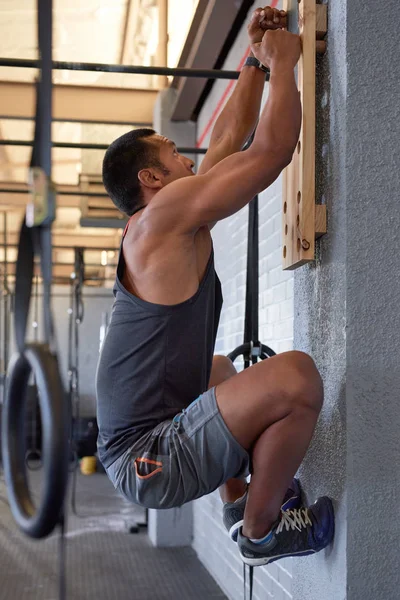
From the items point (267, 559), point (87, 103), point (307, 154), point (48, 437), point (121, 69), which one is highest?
point (87, 103)

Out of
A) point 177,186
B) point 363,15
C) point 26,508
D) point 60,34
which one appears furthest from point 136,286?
point 60,34

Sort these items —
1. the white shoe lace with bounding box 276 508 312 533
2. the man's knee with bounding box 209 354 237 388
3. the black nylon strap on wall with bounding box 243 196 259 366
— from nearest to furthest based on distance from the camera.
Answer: the white shoe lace with bounding box 276 508 312 533 → the black nylon strap on wall with bounding box 243 196 259 366 → the man's knee with bounding box 209 354 237 388

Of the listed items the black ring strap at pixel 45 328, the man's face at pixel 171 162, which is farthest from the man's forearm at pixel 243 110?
the black ring strap at pixel 45 328

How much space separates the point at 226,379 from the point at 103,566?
2.59 metres

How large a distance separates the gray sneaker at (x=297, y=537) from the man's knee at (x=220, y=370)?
610mm

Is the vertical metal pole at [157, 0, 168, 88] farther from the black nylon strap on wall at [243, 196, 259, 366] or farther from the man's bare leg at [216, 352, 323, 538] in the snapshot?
the man's bare leg at [216, 352, 323, 538]

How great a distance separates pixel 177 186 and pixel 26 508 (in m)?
1.26

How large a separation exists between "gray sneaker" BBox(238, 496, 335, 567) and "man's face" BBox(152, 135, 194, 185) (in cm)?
114

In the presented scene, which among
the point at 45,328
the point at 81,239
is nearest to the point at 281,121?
the point at 45,328

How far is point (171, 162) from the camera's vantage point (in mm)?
2469

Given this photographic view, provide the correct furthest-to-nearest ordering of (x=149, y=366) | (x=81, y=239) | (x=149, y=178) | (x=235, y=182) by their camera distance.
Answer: (x=81, y=239) < (x=149, y=178) < (x=149, y=366) < (x=235, y=182)

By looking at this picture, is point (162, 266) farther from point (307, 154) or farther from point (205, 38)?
point (205, 38)

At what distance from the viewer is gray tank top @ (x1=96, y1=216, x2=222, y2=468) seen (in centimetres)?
210

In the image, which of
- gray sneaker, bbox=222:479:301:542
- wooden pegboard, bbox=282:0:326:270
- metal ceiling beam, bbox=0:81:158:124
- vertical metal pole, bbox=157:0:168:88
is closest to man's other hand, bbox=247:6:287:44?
wooden pegboard, bbox=282:0:326:270
